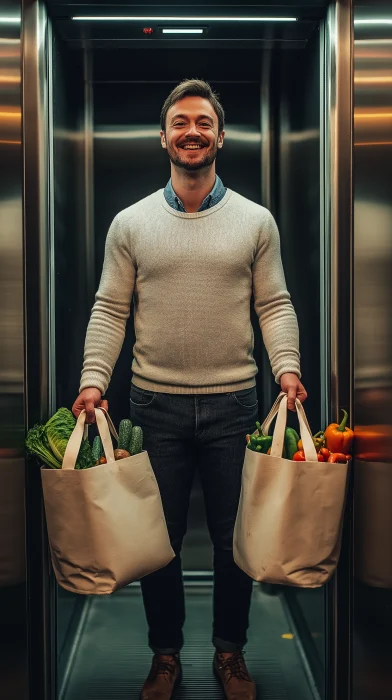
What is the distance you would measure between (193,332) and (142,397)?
25 cm

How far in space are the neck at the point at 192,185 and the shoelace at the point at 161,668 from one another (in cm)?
138

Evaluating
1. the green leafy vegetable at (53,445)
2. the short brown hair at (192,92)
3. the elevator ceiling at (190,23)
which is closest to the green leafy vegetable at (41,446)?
the green leafy vegetable at (53,445)

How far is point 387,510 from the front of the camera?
6.57 ft

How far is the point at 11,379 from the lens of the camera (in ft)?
6.60

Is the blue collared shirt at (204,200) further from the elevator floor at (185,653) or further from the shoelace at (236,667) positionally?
the elevator floor at (185,653)

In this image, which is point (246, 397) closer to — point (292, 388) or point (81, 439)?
point (292, 388)

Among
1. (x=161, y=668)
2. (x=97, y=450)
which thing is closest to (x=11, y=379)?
(x=97, y=450)

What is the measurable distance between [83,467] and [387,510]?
799 mm

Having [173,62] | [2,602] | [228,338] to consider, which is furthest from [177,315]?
[173,62]

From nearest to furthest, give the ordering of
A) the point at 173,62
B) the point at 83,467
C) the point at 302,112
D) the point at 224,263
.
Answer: the point at 83,467, the point at 224,263, the point at 302,112, the point at 173,62

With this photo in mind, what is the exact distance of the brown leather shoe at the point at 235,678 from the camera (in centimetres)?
236

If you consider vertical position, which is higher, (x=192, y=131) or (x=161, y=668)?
(x=192, y=131)

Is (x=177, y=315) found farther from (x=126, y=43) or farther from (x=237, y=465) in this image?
(x=126, y=43)

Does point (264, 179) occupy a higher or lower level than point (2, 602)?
higher
